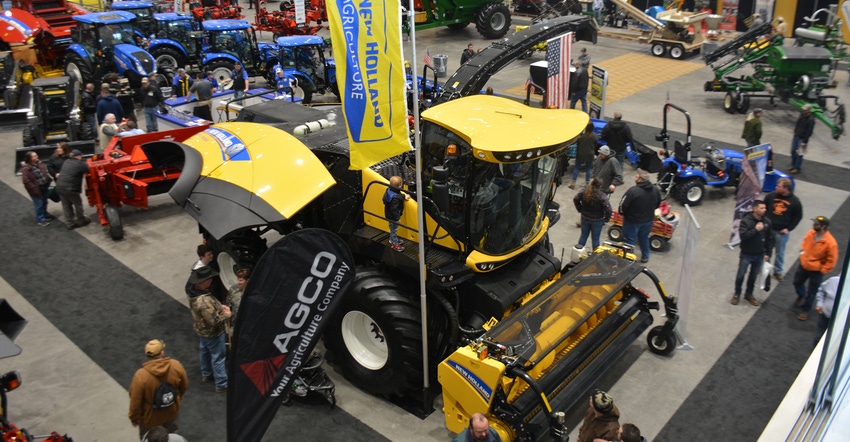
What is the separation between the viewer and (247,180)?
25.3ft

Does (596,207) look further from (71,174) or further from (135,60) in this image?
(135,60)

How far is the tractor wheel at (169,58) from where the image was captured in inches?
694

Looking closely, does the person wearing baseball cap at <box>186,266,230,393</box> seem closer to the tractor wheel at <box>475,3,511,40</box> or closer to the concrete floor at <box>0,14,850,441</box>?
the concrete floor at <box>0,14,850,441</box>

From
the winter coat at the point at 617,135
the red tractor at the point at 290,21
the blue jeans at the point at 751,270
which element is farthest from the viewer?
the red tractor at the point at 290,21

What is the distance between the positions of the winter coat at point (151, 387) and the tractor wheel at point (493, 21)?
19240 mm

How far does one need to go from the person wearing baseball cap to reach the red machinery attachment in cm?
385

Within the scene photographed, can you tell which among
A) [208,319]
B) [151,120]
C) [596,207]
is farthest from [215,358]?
[151,120]

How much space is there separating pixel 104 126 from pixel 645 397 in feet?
32.6

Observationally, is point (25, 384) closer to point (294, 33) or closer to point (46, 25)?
point (46, 25)

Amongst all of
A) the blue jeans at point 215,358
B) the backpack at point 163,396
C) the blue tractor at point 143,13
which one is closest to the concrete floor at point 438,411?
the blue jeans at point 215,358

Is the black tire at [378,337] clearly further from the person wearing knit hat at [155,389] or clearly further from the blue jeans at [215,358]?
the person wearing knit hat at [155,389]

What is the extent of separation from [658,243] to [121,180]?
780 cm

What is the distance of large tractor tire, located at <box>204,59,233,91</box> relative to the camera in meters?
17.3

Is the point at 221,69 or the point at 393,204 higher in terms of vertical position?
the point at 393,204
